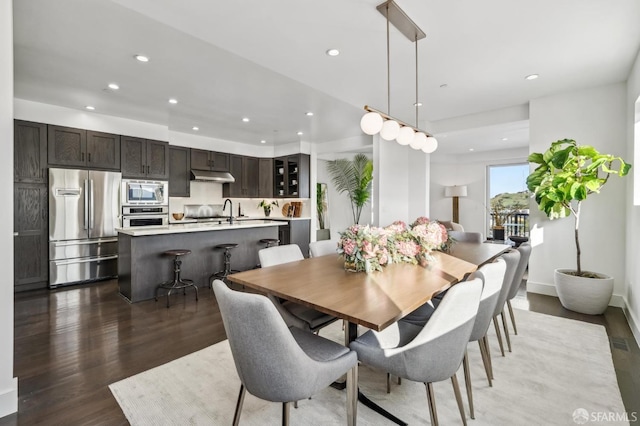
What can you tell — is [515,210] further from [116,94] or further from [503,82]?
[116,94]

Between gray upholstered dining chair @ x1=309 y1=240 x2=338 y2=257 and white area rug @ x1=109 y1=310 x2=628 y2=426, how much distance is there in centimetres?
105

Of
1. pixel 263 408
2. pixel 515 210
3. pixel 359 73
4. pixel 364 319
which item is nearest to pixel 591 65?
pixel 359 73

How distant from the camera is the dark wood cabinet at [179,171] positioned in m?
5.98

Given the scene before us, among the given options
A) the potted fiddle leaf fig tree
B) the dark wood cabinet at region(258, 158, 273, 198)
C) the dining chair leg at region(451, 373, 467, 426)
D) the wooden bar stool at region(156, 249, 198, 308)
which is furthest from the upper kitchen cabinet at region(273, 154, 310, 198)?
the dining chair leg at region(451, 373, 467, 426)

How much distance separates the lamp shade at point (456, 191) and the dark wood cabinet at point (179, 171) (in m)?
6.64

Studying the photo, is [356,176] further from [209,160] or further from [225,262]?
[225,262]

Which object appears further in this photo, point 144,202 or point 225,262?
point 144,202

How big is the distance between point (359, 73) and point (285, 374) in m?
3.13

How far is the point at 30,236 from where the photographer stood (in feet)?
13.9

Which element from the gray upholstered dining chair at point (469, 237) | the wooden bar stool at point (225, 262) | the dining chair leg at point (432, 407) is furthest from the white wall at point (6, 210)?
the gray upholstered dining chair at point (469, 237)

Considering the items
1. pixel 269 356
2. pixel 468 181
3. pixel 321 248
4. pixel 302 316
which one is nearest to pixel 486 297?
pixel 302 316

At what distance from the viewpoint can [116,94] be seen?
13.1 feet

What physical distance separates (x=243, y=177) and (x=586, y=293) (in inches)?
251

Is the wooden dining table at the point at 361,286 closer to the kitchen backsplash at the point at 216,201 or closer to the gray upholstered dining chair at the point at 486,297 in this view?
the gray upholstered dining chair at the point at 486,297
